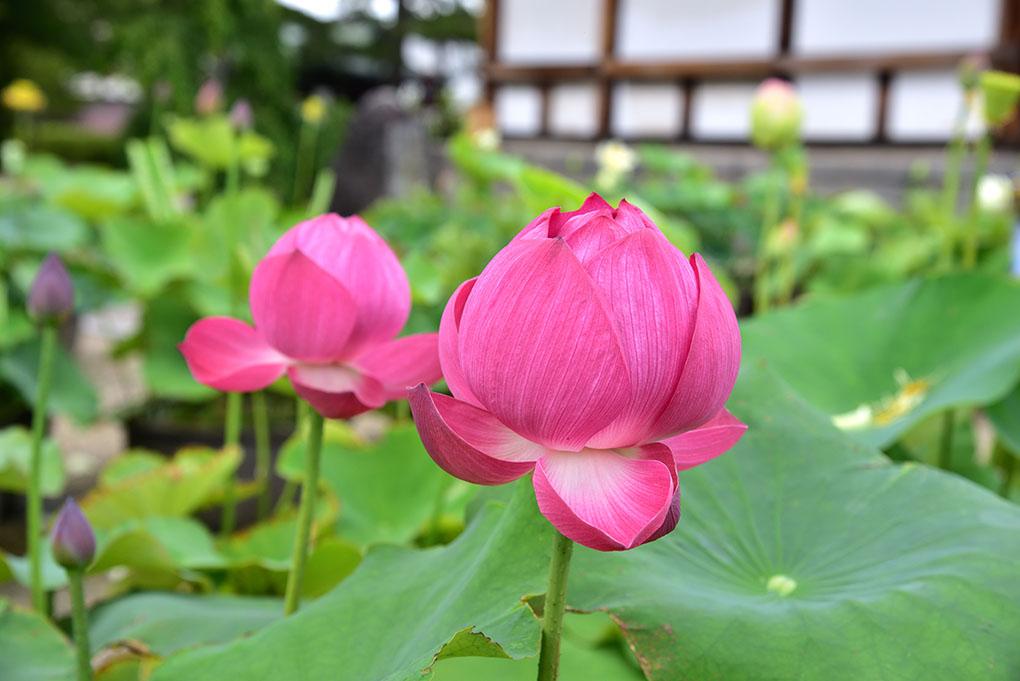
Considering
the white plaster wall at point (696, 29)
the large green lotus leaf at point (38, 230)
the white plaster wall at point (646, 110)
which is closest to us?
the large green lotus leaf at point (38, 230)

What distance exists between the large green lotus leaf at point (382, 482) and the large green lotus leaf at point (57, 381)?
0.66m

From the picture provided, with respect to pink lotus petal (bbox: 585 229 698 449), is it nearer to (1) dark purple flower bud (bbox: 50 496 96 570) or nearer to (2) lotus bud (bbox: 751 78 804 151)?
(1) dark purple flower bud (bbox: 50 496 96 570)

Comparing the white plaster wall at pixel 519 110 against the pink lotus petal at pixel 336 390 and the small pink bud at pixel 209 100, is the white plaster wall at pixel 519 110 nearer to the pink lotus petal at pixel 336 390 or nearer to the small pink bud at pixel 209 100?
the small pink bud at pixel 209 100

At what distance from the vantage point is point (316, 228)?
1.09ft

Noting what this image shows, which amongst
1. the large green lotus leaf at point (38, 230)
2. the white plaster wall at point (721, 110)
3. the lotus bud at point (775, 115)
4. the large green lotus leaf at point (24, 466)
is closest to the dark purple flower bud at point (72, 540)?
the large green lotus leaf at point (24, 466)

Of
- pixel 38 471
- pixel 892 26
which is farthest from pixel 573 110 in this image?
pixel 38 471

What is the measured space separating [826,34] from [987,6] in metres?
0.74

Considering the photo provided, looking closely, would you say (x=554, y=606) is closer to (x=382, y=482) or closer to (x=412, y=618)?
(x=412, y=618)

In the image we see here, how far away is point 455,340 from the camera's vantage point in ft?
0.83

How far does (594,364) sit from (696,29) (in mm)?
4987

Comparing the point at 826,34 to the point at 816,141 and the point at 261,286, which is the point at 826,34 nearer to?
the point at 816,141

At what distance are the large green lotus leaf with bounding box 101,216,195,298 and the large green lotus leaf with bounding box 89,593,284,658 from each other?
784 mm

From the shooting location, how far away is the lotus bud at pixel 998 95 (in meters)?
0.65

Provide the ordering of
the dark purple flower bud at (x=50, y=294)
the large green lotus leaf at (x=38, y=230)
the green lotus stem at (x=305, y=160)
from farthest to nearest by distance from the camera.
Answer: the green lotus stem at (x=305, y=160), the large green lotus leaf at (x=38, y=230), the dark purple flower bud at (x=50, y=294)
